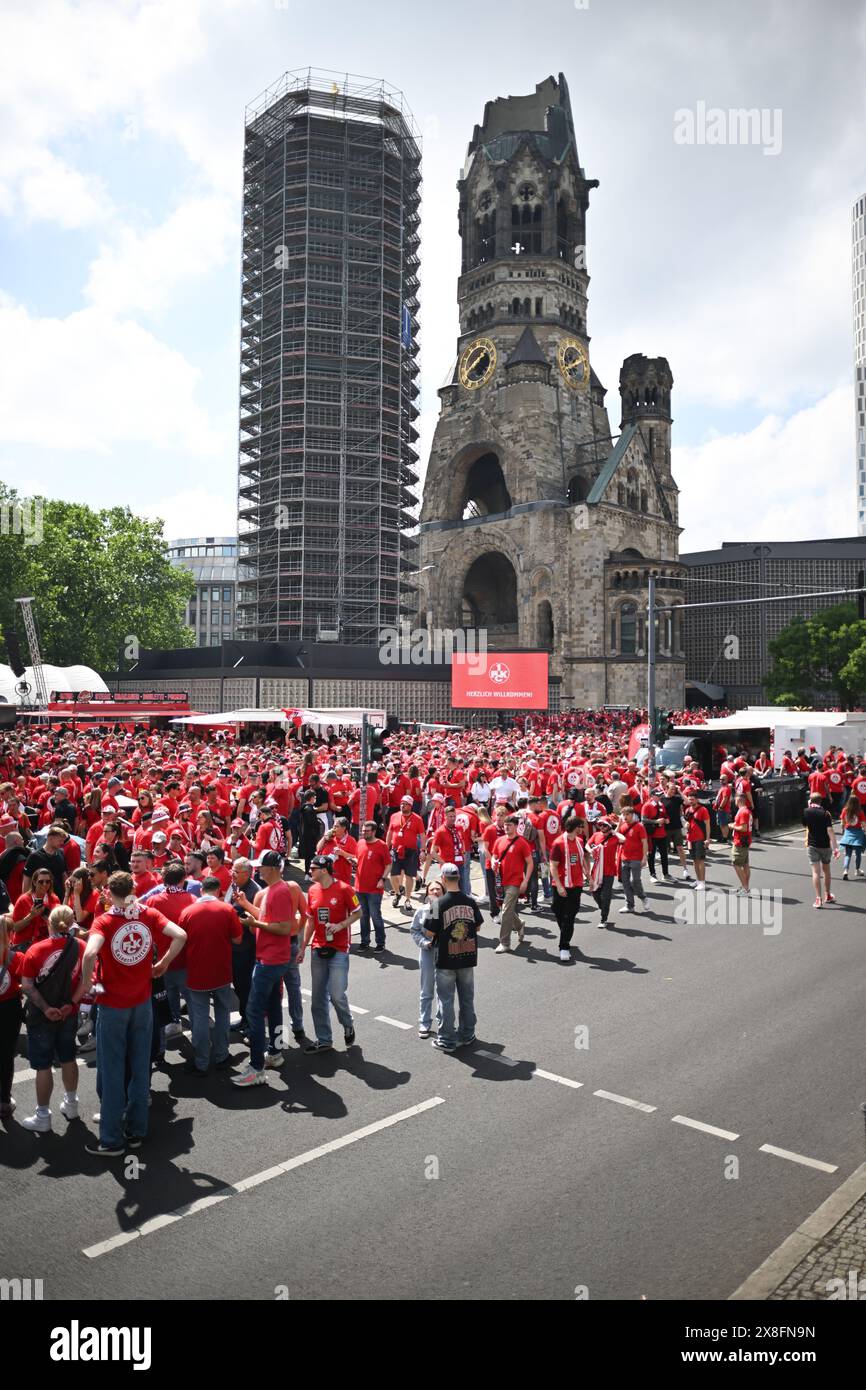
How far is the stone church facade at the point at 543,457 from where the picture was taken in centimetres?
5828

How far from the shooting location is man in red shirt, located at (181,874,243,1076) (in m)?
7.33

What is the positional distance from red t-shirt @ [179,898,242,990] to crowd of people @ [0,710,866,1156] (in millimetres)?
17

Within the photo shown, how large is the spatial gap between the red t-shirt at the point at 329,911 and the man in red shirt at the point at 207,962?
2.79 ft

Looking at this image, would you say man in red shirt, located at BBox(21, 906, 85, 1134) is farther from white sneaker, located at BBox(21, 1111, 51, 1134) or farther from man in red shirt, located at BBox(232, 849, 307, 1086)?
man in red shirt, located at BBox(232, 849, 307, 1086)

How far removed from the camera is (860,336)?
150 metres

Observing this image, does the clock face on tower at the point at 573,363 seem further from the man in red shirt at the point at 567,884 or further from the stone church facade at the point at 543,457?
the man in red shirt at the point at 567,884

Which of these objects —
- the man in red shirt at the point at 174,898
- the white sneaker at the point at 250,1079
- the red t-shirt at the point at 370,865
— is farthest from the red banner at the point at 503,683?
the white sneaker at the point at 250,1079

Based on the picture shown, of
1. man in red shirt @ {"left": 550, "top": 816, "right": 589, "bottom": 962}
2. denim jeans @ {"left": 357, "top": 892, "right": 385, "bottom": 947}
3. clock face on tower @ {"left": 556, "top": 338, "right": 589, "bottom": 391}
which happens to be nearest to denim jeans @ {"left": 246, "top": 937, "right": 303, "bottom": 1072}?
denim jeans @ {"left": 357, "top": 892, "right": 385, "bottom": 947}

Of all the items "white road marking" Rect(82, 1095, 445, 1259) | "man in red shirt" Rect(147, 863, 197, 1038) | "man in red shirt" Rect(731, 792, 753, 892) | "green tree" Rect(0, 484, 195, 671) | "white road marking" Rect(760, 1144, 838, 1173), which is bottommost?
"white road marking" Rect(760, 1144, 838, 1173)

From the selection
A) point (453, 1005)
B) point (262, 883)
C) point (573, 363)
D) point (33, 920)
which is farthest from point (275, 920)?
point (573, 363)

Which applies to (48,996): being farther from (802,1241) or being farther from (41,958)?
(802,1241)

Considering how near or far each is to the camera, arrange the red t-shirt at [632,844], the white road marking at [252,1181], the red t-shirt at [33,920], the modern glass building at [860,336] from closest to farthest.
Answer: the white road marking at [252,1181] < the red t-shirt at [33,920] < the red t-shirt at [632,844] < the modern glass building at [860,336]

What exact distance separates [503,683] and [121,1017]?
26.3 m

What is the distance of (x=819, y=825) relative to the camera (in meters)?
13.3
